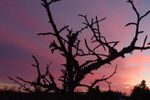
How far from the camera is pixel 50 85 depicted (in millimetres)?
7371

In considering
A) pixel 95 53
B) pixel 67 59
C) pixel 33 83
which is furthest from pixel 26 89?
pixel 95 53

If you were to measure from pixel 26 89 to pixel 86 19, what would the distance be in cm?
194

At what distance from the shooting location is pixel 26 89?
770 cm

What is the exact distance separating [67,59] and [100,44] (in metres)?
0.87

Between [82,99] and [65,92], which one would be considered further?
[82,99]

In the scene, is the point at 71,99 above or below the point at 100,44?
below

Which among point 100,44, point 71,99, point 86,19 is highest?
point 86,19

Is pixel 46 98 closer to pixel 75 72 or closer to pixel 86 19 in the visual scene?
pixel 75 72

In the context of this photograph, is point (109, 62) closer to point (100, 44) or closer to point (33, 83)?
point (100, 44)

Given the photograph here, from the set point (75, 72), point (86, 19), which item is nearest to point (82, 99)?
point (75, 72)

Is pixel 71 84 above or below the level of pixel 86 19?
below

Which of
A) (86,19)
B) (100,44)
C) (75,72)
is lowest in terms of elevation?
(75,72)

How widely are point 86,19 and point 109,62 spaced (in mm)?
1319

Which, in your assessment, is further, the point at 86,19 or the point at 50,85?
the point at 86,19
